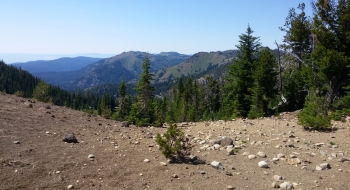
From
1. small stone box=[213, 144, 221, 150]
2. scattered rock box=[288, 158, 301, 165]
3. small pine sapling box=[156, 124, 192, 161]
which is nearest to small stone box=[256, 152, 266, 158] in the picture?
scattered rock box=[288, 158, 301, 165]

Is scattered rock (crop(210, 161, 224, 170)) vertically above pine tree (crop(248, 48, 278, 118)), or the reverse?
pine tree (crop(248, 48, 278, 118))

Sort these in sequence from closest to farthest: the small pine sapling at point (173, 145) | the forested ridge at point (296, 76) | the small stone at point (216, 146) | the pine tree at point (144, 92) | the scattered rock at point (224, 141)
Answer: the small pine sapling at point (173, 145), the small stone at point (216, 146), the scattered rock at point (224, 141), the forested ridge at point (296, 76), the pine tree at point (144, 92)

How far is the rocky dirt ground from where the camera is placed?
7.13 meters

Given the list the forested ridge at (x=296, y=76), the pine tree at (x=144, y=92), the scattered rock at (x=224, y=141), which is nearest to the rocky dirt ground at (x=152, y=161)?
the scattered rock at (x=224, y=141)

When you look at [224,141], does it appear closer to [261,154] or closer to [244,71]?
[261,154]

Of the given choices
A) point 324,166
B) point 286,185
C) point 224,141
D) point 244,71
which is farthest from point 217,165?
point 244,71

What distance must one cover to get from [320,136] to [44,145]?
11.9 meters

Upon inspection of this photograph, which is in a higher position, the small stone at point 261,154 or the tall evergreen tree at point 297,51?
the tall evergreen tree at point 297,51

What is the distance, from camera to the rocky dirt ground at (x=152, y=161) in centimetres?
713

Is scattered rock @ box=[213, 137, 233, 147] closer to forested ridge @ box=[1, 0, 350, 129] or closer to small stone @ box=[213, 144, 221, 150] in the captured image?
small stone @ box=[213, 144, 221, 150]

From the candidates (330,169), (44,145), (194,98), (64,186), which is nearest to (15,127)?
(44,145)

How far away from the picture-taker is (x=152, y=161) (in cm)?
885

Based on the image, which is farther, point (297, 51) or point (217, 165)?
point (297, 51)

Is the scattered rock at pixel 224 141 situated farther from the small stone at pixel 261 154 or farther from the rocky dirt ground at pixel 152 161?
the small stone at pixel 261 154
